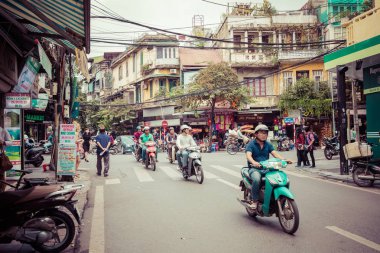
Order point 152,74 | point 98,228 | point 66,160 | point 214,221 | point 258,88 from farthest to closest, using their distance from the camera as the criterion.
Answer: point 152,74 < point 258,88 < point 66,160 < point 214,221 < point 98,228

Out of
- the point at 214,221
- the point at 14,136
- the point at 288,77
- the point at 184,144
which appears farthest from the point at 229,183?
the point at 288,77

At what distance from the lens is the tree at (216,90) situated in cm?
2678

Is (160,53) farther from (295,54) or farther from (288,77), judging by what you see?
(295,54)

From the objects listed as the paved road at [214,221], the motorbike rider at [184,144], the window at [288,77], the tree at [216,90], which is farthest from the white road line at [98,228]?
the window at [288,77]

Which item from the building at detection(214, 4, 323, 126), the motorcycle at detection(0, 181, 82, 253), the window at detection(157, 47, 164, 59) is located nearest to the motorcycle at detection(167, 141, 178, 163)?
the motorcycle at detection(0, 181, 82, 253)

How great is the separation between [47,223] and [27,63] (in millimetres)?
5406

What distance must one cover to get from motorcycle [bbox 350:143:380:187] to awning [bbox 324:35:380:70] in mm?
4183

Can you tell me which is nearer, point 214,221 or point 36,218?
point 36,218

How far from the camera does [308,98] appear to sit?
2884cm

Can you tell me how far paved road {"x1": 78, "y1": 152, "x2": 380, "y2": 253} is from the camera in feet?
15.0

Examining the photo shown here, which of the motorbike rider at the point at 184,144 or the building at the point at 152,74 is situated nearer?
the motorbike rider at the point at 184,144

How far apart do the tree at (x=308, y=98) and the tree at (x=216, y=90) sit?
3.59m

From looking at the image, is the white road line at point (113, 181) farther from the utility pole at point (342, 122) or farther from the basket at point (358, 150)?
the utility pole at point (342, 122)

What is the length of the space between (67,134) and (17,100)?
5.94 feet
